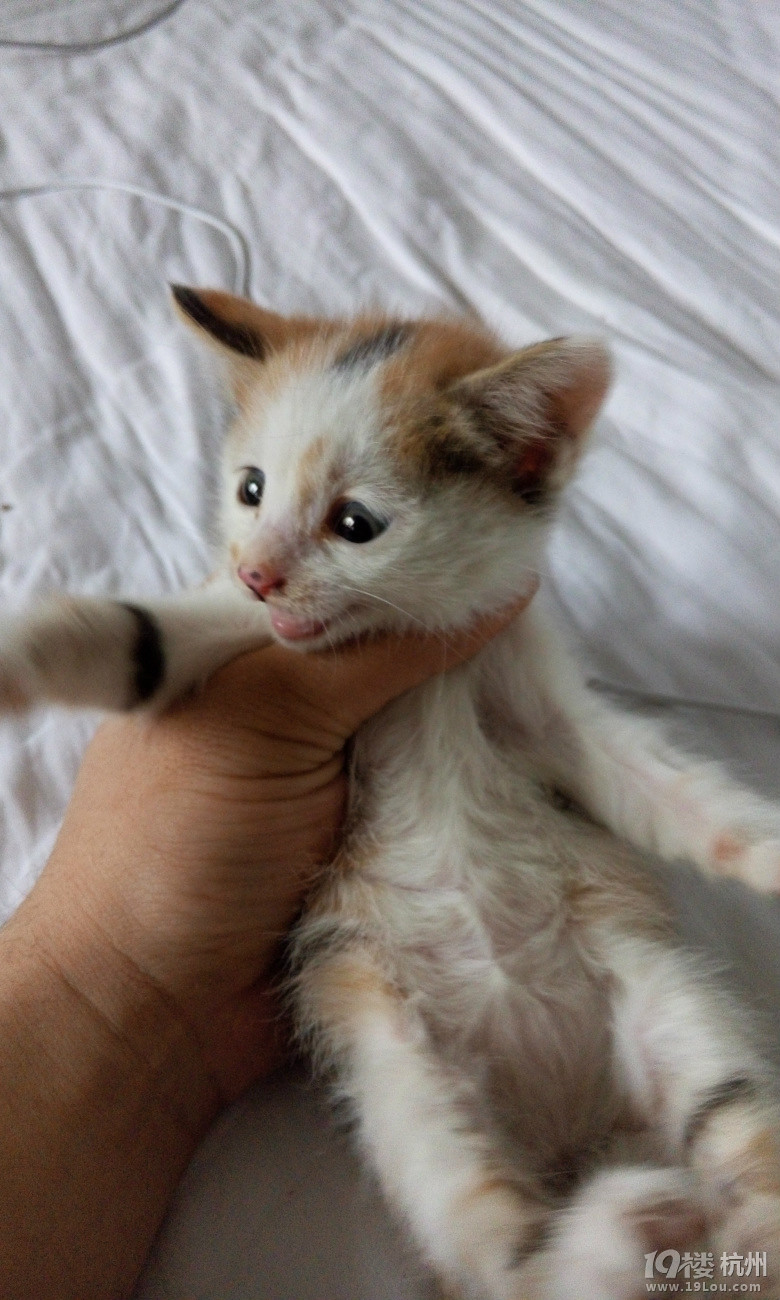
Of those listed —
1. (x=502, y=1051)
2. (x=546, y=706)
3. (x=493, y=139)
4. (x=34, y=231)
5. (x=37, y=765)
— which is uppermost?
(x=493, y=139)

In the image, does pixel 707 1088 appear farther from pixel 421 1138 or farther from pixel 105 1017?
pixel 105 1017

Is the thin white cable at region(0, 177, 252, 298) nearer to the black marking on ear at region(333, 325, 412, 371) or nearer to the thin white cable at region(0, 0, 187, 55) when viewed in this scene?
the thin white cable at region(0, 0, 187, 55)

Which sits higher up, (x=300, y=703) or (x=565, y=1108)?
(x=300, y=703)

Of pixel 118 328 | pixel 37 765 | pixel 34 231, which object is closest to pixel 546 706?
pixel 37 765

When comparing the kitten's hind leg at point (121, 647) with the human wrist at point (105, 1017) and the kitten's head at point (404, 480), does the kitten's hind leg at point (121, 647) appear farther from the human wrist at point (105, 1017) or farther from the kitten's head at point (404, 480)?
the human wrist at point (105, 1017)

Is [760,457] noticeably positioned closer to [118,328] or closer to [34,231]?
[118,328]

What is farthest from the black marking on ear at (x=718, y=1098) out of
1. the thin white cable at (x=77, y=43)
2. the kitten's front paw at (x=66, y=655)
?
the thin white cable at (x=77, y=43)

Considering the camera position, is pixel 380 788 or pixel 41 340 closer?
pixel 380 788

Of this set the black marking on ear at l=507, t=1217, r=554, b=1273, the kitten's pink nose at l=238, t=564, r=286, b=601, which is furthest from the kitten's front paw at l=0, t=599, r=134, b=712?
the black marking on ear at l=507, t=1217, r=554, b=1273
